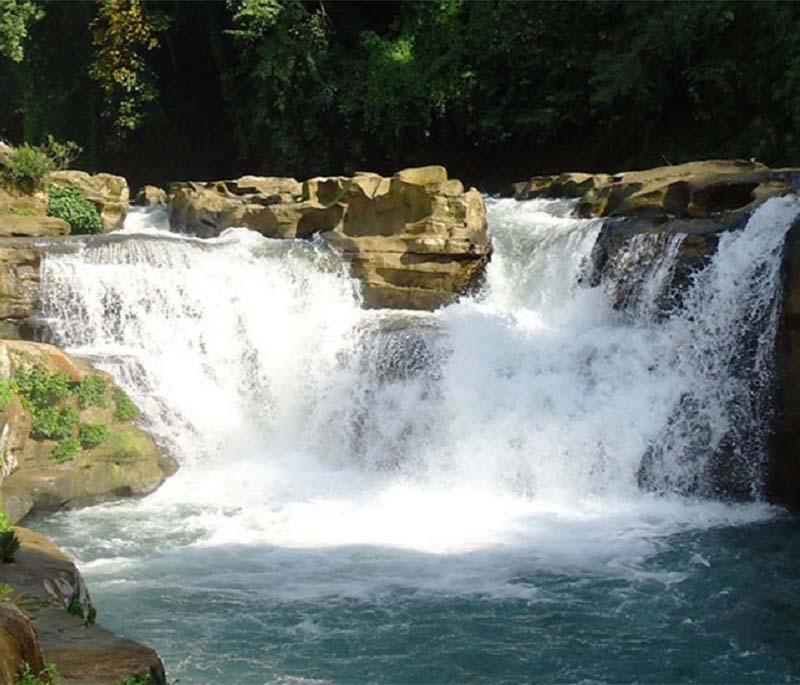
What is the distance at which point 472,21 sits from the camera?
2567cm

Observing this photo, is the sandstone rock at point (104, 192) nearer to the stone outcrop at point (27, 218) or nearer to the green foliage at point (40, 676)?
the stone outcrop at point (27, 218)

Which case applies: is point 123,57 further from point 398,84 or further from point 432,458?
point 432,458

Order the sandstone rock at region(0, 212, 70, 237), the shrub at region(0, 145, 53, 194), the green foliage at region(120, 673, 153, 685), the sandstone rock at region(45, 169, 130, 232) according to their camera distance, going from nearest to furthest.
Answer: the green foliage at region(120, 673, 153, 685) → the sandstone rock at region(0, 212, 70, 237) → the shrub at region(0, 145, 53, 194) → the sandstone rock at region(45, 169, 130, 232)

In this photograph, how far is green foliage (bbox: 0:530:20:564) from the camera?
7841mm

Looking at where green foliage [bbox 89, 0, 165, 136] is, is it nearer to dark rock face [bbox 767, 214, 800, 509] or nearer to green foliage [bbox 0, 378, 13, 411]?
green foliage [bbox 0, 378, 13, 411]

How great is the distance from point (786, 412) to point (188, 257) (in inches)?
313

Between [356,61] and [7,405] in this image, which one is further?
[356,61]

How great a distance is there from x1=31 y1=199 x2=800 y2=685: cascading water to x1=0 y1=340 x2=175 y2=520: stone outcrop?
1.09 ft

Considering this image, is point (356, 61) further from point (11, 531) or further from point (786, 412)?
point (11, 531)

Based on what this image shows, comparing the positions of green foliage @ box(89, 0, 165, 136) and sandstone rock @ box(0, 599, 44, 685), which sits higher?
green foliage @ box(89, 0, 165, 136)

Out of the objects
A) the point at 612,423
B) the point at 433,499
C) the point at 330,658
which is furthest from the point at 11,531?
the point at 612,423

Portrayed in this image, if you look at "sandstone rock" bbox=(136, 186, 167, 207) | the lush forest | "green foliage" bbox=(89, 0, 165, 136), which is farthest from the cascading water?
"green foliage" bbox=(89, 0, 165, 136)

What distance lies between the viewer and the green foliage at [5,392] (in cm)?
1169

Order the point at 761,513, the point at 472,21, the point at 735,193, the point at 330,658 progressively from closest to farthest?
1. the point at 330,658
2. the point at 761,513
3. the point at 735,193
4. the point at 472,21
